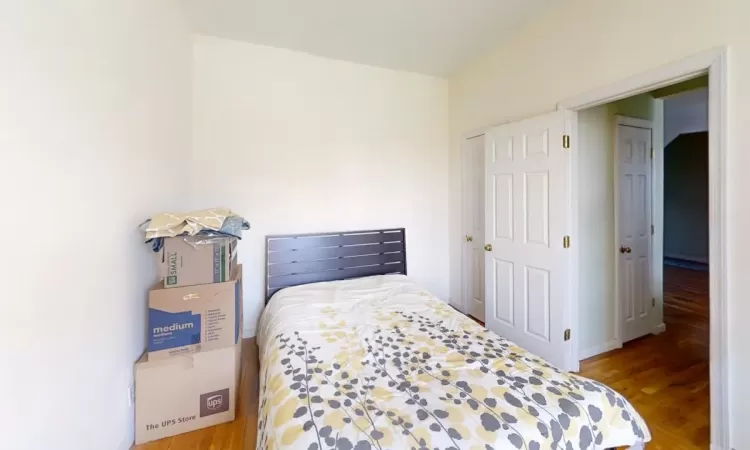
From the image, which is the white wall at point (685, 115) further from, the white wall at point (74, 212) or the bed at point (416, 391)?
the white wall at point (74, 212)

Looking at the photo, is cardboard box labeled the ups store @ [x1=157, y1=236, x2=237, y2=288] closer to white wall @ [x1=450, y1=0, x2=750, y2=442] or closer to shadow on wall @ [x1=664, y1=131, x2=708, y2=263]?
white wall @ [x1=450, y1=0, x2=750, y2=442]

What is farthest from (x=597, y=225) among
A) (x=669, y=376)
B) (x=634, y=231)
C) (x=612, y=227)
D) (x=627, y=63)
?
(x=627, y=63)

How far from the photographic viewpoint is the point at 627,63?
1960 millimetres

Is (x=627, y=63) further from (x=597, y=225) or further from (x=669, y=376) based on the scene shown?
(x=669, y=376)

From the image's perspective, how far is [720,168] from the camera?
1.58 meters

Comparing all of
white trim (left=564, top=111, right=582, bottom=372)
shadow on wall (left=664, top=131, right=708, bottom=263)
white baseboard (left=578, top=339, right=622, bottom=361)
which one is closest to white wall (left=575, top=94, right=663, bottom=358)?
white baseboard (left=578, top=339, right=622, bottom=361)

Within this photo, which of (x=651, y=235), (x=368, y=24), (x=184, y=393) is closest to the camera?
(x=184, y=393)

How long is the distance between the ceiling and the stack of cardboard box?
1.86 m

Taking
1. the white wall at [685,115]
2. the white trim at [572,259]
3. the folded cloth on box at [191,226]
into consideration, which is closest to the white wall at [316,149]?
the folded cloth on box at [191,226]

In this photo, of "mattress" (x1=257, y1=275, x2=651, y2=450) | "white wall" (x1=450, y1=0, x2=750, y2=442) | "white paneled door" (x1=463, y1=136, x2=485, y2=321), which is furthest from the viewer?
"white paneled door" (x1=463, y1=136, x2=485, y2=321)

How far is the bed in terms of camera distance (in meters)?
1.08

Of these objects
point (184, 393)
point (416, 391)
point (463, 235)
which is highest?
point (463, 235)

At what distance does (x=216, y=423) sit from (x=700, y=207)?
27.5 ft

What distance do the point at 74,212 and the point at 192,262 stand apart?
65 cm
